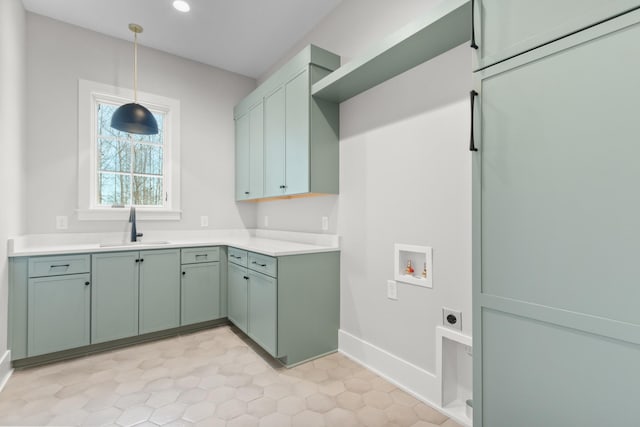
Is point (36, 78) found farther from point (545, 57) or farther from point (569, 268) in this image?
point (569, 268)

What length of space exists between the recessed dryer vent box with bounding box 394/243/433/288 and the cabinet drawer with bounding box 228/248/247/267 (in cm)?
144

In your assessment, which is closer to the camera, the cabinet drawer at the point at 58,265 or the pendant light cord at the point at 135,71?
the cabinet drawer at the point at 58,265

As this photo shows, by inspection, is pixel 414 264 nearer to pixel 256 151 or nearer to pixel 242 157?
pixel 256 151

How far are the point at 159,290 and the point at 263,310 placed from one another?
117cm

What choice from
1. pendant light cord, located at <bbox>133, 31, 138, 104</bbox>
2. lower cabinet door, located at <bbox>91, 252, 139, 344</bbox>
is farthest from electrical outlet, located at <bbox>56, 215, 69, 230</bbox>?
pendant light cord, located at <bbox>133, 31, 138, 104</bbox>

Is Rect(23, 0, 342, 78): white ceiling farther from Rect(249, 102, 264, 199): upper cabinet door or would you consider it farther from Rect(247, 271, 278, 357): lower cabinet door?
Rect(247, 271, 278, 357): lower cabinet door

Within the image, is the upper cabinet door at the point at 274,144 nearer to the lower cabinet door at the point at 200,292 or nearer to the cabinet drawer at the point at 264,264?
the cabinet drawer at the point at 264,264

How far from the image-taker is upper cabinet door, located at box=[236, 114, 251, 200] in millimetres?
3596

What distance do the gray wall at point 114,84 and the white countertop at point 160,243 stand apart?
0.08 metres

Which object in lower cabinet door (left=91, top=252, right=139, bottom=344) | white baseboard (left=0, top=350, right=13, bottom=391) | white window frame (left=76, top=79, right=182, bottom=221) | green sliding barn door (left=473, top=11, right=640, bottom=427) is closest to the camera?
green sliding barn door (left=473, top=11, right=640, bottom=427)

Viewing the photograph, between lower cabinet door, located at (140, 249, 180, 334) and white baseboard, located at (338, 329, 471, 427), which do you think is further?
lower cabinet door, located at (140, 249, 180, 334)

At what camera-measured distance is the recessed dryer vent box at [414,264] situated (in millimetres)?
1978

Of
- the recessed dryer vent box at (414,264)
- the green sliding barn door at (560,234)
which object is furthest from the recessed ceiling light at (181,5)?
the recessed dryer vent box at (414,264)

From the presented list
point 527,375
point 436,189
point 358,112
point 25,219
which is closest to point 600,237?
point 527,375
